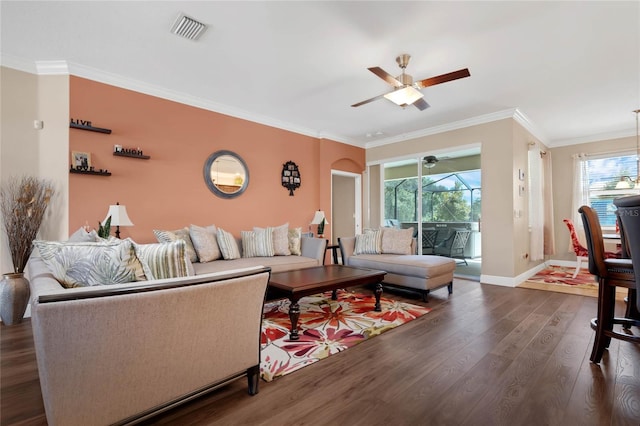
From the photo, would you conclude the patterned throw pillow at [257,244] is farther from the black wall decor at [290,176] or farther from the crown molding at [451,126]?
the crown molding at [451,126]

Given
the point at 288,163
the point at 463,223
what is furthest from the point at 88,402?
the point at 463,223

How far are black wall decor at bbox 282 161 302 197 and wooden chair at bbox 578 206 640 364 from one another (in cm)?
415

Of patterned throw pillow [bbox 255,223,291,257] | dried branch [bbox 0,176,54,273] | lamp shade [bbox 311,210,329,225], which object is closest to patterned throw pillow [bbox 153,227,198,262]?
patterned throw pillow [bbox 255,223,291,257]

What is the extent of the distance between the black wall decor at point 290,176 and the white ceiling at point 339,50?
1090 millimetres

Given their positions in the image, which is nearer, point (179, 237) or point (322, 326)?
point (322, 326)

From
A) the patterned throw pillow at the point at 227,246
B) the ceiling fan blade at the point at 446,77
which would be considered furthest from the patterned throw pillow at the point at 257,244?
the ceiling fan blade at the point at 446,77

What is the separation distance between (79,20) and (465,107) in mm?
4851

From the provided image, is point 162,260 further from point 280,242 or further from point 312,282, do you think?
point 280,242

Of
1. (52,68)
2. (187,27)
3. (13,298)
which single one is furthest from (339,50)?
(13,298)

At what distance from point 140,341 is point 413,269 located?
316cm

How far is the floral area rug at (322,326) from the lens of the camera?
2199mm

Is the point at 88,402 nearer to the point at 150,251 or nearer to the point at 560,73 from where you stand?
the point at 150,251

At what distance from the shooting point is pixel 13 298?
9.50ft

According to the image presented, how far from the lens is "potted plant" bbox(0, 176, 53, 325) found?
2.91 meters
